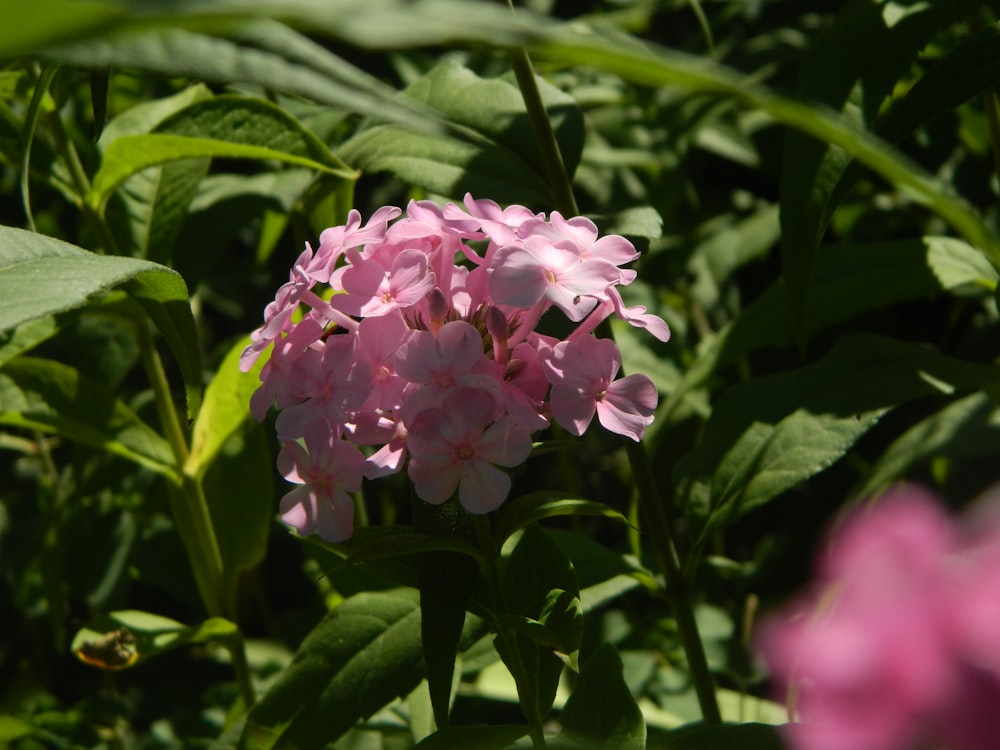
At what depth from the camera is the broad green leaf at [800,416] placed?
0.94 metres

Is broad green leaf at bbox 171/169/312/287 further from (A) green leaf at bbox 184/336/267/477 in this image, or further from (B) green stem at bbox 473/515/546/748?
(B) green stem at bbox 473/515/546/748

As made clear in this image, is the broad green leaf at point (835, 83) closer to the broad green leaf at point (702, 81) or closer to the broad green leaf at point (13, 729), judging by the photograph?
the broad green leaf at point (702, 81)

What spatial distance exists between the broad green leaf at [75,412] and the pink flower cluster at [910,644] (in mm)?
919

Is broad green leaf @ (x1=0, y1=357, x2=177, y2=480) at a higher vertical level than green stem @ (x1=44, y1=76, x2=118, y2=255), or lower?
lower

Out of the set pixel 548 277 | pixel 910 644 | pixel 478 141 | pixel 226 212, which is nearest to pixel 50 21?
pixel 910 644

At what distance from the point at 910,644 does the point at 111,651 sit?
944mm

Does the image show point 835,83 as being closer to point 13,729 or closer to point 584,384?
point 584,384

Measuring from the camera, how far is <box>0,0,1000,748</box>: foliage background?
407 millimetres

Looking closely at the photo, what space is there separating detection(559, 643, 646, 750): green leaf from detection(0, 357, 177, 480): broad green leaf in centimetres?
54

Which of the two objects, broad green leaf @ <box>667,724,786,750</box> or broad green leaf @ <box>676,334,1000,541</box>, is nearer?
broad green leaf @ <box>667,724,786,750</box>

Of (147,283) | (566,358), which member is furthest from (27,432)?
(566,358)

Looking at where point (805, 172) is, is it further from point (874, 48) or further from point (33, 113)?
point (33, 113)

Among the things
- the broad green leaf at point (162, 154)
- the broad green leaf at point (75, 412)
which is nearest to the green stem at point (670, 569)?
the broad green leaf at point (162, 154)

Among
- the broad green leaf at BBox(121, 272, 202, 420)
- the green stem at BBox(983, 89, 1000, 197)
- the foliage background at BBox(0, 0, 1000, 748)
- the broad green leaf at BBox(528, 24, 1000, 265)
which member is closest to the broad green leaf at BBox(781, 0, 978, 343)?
the foliage background at BBox(0, 0, 1000, 748)
